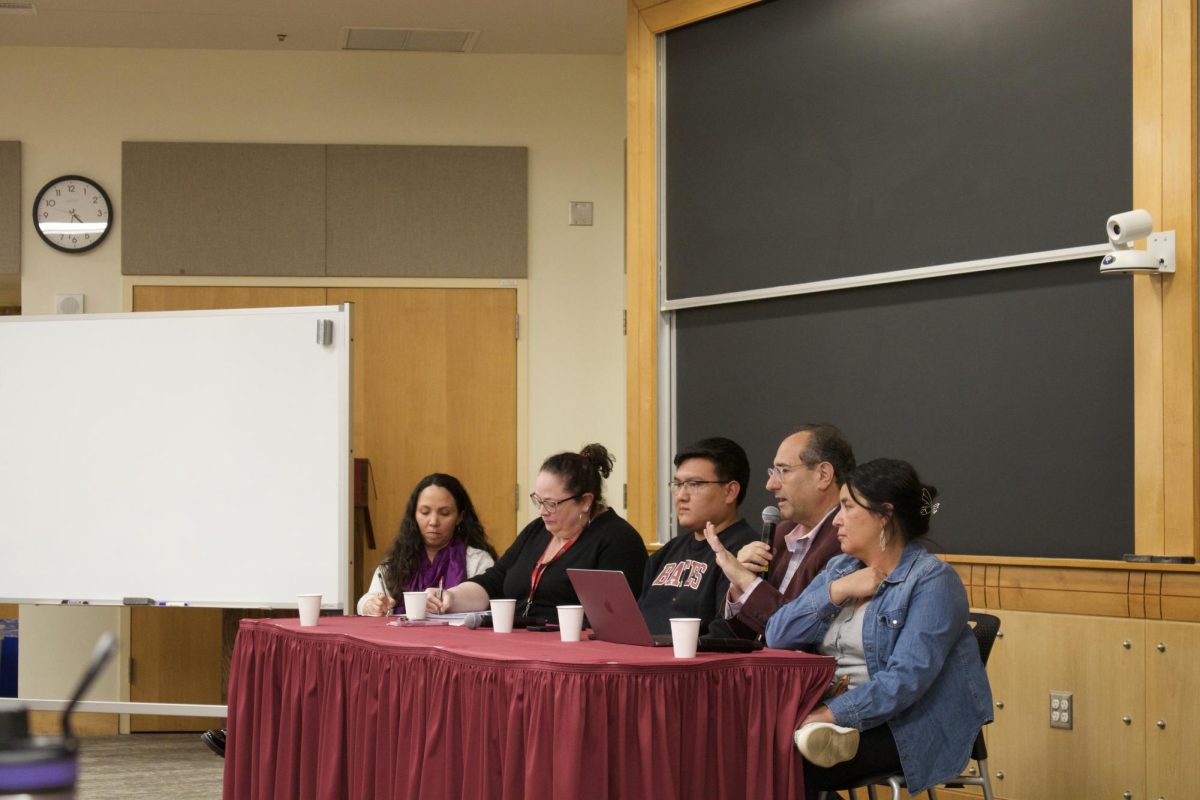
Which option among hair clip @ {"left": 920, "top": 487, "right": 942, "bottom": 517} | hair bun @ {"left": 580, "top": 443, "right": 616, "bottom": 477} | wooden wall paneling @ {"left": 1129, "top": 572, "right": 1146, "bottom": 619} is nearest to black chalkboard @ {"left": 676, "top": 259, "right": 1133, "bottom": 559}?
wooden wall paneling @ {"left": 1129, "top": 572, "right": 1146, "bottom": 619}

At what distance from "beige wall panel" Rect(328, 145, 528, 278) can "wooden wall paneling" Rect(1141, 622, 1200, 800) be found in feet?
12.7

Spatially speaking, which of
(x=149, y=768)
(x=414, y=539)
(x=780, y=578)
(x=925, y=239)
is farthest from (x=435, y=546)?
(x=925, y=239)

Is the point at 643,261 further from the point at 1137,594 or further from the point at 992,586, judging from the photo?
the point at 1137,594

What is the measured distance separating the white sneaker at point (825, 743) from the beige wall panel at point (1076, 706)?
4.27 ft

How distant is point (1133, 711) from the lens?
3576mm

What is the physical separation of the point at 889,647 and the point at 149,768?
3.88 meters

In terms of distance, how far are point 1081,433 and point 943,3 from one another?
1493mm

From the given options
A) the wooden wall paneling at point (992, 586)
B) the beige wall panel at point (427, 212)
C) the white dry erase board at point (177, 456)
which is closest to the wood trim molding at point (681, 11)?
the beige wall panel at point (427, 212)

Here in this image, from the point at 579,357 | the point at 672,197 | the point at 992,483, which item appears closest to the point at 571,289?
the point at 579,357

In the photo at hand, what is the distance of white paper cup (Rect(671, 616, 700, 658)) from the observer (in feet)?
8.57

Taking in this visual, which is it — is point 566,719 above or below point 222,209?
below

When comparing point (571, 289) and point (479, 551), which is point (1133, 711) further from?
point (571, 289)

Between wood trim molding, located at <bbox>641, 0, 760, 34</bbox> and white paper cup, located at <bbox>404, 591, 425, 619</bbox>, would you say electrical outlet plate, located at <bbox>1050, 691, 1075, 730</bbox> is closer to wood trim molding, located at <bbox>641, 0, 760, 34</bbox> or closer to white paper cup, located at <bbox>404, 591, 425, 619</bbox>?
white paper cup, located at <bbox>404, 591, 425, 619</bbox>

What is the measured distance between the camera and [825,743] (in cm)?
264
